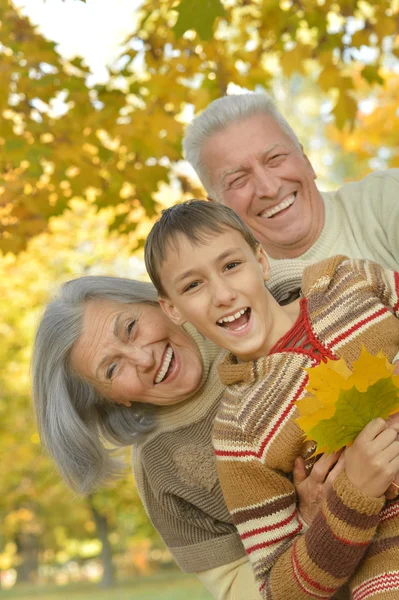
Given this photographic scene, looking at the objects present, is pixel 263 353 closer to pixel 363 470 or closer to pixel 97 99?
pixel 363 470

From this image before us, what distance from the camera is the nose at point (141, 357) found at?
9.34 feet

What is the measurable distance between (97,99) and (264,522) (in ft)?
10.7

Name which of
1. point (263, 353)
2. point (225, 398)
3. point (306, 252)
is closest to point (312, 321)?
point (263, 353)

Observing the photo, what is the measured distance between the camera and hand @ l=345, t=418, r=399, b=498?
205 centimetres

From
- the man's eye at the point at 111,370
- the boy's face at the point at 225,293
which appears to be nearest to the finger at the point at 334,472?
the boy's face at the point at 225,293

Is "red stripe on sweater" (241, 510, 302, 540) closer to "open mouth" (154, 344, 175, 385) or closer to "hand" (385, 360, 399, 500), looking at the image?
"hand" (385, 360, 399, 500)

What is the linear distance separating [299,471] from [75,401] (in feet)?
3.35

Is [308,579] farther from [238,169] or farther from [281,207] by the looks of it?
[238,169]

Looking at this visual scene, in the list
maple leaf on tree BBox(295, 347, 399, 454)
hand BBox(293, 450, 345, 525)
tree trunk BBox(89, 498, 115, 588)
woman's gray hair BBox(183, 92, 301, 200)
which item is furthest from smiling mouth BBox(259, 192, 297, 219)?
tree trunk BBox(89, 498, 115, 588)

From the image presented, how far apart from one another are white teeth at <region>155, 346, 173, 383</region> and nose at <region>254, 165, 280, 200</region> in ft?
2.67

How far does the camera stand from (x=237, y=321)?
2.43 m

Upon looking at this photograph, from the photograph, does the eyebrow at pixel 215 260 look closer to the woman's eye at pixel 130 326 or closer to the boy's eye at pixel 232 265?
the boy's eye at pixel 232 265

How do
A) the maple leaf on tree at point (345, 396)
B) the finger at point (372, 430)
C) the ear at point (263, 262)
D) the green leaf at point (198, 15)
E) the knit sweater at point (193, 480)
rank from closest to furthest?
the maple leaf on tree at point (345, 396) → the finger at point (372, 430) → the ear at point (263, 262) → the knit sweater at point (193, 480) → the green leaf at point (198, 15)

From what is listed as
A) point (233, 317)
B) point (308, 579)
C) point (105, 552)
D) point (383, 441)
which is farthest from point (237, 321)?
point (105, 552)
